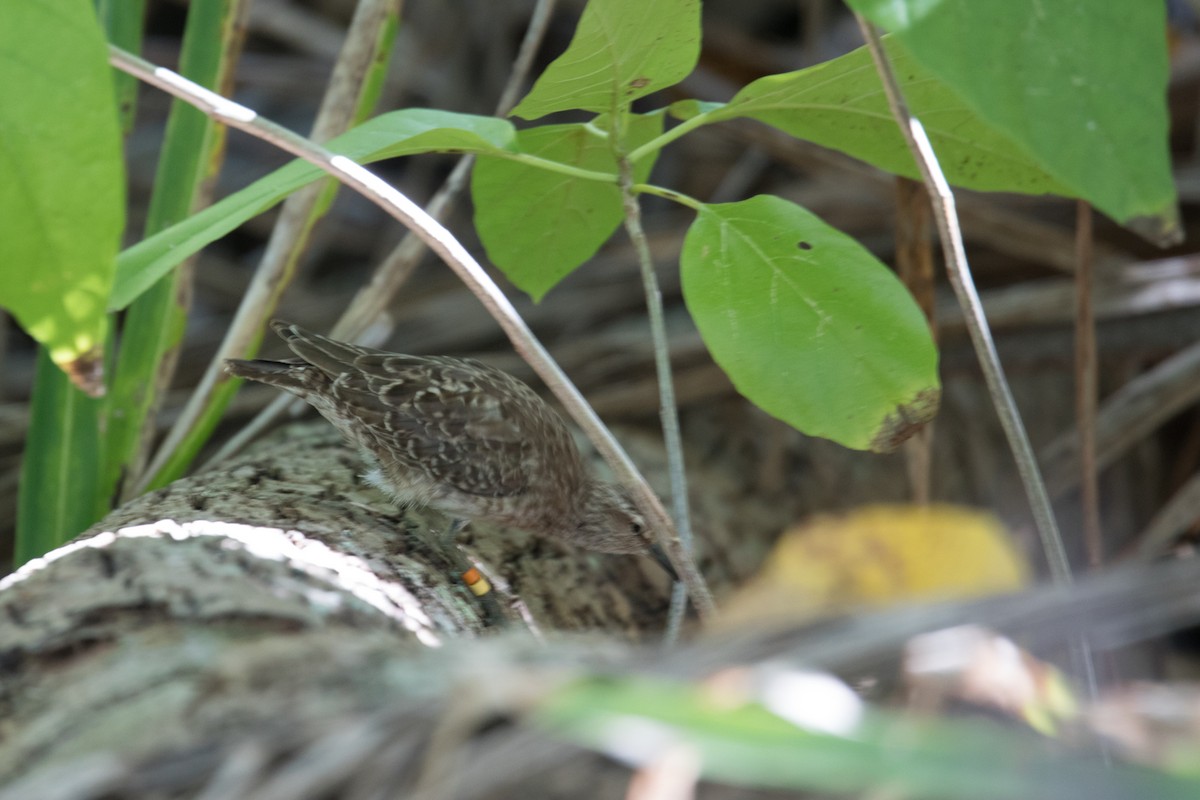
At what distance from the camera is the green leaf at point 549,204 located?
5.95 feet

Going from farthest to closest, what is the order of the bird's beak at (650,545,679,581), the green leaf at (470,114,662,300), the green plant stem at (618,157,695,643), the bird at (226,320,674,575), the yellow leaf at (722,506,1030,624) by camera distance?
the bird's beak at (650,545,679,581) → the yellow leaf at (722,506,1030,624) → the bird at (226,320,674,575) → the green leaf at (470,114,662,300) → the green plant stem at (618,157,695,643)

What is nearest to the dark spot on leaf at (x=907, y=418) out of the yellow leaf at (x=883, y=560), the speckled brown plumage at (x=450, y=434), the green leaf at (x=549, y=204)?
the green leaf at (x=549, y=204)

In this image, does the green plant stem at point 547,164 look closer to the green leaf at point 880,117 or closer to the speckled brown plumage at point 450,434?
the green leaf at point 880,117

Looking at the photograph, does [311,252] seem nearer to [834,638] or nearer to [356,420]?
[356,420]

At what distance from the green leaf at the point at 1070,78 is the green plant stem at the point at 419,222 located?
57 centimetres

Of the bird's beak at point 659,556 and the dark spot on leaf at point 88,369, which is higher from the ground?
the dark spot on leaf at point 88,369

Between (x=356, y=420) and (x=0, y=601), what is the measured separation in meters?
0.92

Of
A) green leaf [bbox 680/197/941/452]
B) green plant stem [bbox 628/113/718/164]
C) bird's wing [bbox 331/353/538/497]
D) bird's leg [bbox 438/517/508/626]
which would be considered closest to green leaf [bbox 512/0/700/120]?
green plant stem [bbox 628/113/718/164]

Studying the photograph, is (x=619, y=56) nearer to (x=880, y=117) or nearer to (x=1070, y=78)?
(x=880, y=117)

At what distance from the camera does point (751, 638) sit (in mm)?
938

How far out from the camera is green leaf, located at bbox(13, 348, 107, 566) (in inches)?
80.1

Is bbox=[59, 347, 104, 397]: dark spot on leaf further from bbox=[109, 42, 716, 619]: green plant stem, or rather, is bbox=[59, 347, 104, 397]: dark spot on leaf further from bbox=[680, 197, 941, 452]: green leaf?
bbox=[680, 197, 941, 452]: green leaf

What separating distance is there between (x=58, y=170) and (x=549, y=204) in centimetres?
90

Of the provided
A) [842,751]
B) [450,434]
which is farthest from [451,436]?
[842,751]
